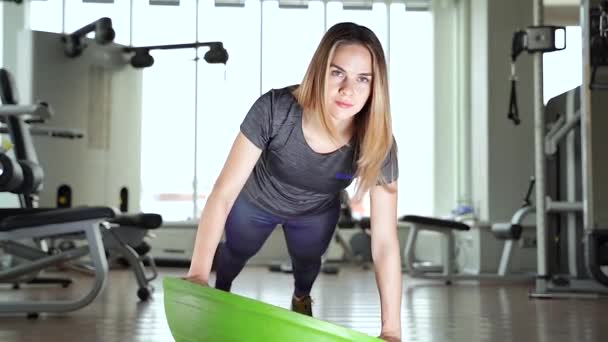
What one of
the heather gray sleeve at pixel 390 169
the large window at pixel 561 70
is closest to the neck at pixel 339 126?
the heather gray sleeve at pixel 390 169

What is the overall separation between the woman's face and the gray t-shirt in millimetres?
150

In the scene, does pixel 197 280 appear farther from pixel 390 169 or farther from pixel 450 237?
pixel 450 237

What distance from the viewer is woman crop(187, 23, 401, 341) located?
1680 millimetres

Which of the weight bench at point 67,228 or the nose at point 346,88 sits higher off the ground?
the nose at point 346,88

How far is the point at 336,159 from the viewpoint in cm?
187

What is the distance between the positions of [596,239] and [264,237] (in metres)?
2.01

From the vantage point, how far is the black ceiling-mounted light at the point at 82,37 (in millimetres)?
4766

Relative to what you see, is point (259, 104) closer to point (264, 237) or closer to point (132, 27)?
point (264, 237)

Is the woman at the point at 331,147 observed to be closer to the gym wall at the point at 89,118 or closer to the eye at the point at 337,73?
the eye at the point at 337,73

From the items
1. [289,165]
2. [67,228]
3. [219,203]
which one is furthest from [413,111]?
[219,203]

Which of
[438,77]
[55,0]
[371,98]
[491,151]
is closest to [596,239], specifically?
[371,98]

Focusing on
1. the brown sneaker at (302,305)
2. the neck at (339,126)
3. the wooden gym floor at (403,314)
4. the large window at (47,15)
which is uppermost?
the large window at (47,15)

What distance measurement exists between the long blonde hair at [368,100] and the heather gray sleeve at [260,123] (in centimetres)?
7

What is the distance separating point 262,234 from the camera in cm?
221
